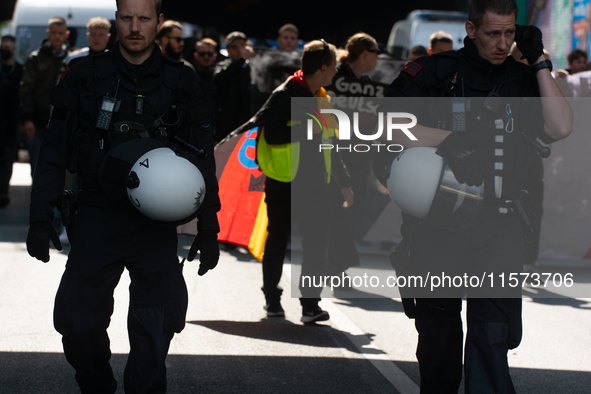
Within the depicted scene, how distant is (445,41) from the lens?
362 inches

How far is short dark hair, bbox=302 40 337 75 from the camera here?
5.86 m

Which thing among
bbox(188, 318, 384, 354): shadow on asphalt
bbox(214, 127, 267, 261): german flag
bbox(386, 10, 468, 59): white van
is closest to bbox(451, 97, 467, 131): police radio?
bbox(188, 318, 384, 354): shadow on asphalt

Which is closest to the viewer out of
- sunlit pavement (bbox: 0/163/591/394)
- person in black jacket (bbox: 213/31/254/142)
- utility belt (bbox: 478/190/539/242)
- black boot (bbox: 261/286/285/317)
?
utility belt (bbox: 478/190/539/242)

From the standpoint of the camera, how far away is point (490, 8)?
12.3 ft

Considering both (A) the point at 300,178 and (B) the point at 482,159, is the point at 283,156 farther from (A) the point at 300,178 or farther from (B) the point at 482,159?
(B) the point at 482,159

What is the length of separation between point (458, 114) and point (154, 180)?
4.55ft

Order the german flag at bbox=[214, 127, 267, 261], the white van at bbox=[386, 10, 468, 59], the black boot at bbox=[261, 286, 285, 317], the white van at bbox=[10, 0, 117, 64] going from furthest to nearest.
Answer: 1. the white van at bbox=[386, 10, 468, 59]
2. the white van at bbox=[10, 0, 117, 64]
3. the german flag at bbox=[214, 127, 267, 261]
4. the black boot at bbox=[261, 286, 285, 317]

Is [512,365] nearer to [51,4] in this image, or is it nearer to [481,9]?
[481,9]

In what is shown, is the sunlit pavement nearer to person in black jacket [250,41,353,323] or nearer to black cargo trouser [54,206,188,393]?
person in black jacket [250,41,353,323]

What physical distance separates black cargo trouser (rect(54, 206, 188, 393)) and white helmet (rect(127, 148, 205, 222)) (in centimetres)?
23

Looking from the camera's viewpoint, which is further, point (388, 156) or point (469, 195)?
point (388, 156)

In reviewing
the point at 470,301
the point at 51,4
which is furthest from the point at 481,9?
the point at 51,4

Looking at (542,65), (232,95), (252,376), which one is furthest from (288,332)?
(232,95)

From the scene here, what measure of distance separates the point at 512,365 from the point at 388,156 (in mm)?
1868
